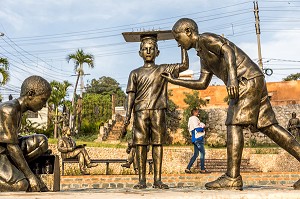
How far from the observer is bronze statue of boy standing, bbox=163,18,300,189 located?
3.59m

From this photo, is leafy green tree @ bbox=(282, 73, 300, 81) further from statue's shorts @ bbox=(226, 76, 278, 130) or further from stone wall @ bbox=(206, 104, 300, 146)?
statue's shorts @ bbox=(226, 76, 278, 130)

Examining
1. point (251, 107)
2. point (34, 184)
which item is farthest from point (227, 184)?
point (34, 184)

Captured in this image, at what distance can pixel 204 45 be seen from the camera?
394cm

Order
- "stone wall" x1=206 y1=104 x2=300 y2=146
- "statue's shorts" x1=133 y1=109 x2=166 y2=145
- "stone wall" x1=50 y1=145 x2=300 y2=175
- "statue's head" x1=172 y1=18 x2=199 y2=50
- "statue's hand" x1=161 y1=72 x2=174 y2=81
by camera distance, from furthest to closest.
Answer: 1. "stone wall" x1=206 y1=104 x2=300 y2=146
2. "stone wall" x1=50 y1=145 x2=300 y2=175
3. "statue's shorts" x1=133 y1=109 x2=166 y2=145
4. "statue's hand" x1=161 y1=72 x2=174 y2=81
5. "statue's head" x1=172 y1=18 x2=199 y2=50

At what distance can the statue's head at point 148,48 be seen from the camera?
507 centimetres

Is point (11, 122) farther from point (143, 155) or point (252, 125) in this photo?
point (252, 125)

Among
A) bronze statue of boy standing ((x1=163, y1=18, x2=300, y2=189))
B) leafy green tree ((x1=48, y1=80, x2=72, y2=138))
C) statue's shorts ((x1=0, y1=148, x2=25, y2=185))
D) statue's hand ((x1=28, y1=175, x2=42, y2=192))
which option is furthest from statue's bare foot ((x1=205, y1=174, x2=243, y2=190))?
leafy green tree ((x1=48, y1=80, x2=72, y2=138))

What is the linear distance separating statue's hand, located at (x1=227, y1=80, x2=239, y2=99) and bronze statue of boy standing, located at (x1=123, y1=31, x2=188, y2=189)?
1.31m

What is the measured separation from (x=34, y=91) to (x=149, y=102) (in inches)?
61.8

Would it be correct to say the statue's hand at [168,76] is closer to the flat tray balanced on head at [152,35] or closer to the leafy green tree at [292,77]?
the flat tray balanced on head at [152,35]

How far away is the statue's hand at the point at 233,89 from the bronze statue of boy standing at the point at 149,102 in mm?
1308

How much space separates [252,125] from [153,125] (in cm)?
146

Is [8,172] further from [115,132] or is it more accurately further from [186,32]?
[115,132]

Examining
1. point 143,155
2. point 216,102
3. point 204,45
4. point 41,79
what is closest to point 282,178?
point 143,155
